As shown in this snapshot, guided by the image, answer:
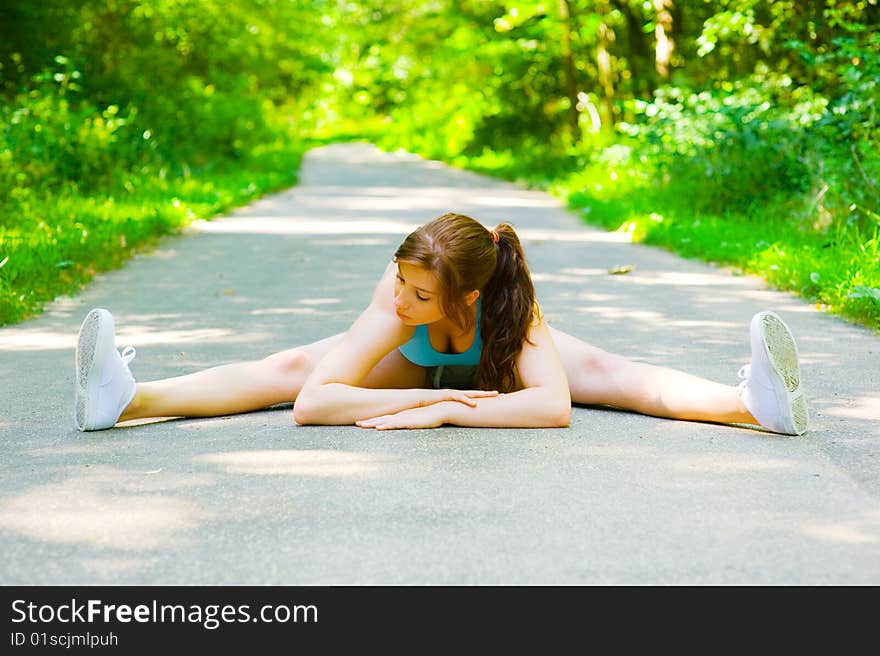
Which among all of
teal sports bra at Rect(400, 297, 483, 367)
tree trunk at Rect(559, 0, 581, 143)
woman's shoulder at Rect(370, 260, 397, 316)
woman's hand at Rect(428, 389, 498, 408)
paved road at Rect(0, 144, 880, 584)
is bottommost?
paved road at Rect(0, 144, 880, 584)

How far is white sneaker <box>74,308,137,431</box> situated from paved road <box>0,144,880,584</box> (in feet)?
0.35

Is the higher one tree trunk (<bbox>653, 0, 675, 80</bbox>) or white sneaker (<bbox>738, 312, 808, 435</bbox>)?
tree trunk (<bbox>653, 0, 675, 80</bbox>)

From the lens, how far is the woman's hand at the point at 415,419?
4520 mm

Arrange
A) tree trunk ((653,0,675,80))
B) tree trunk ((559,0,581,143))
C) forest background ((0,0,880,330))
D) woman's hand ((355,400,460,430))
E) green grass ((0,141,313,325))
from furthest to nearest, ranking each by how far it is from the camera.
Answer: tree trunk ((559,0,581,143)) < tree trunk ((653,0,675,80)) < forest background ((0,0,880,330)) < green grass ((0,141,313,325)) < woman's hand ((355,400,460,430))

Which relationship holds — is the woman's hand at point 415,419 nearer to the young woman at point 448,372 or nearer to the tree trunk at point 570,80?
the young woman at point 448,372

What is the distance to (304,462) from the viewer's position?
13.4ft

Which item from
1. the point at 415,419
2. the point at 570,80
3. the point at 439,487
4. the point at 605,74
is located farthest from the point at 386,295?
the point at 570,80

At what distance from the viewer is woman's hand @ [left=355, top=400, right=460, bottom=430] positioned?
452 cm

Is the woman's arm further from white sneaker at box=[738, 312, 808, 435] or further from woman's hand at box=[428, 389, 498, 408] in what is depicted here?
white sneaker at box=[738, 312, 808, 435]

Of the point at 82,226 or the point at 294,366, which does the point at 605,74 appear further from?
the point at 294,366

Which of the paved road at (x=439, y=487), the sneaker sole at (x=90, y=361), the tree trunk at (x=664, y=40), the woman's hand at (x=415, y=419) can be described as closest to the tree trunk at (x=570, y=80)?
the tree trunk at (x=664, y=40)

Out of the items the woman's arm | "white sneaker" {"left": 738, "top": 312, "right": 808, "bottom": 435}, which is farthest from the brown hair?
"white sneaker" {"left": 738, "top": 312, "right": 808, "bottom": 435}

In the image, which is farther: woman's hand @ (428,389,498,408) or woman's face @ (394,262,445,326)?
woman's hand @ (428,389,498,408)

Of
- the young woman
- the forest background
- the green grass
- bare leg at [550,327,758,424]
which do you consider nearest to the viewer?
the young woman
